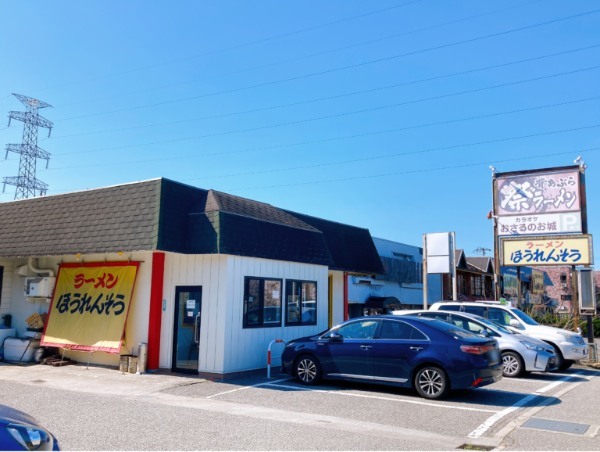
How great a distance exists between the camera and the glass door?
13453 mm

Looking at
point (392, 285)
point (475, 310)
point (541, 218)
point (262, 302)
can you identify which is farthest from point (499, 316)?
point (392, 285)

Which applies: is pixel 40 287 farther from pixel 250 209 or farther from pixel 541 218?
pixel 541 218

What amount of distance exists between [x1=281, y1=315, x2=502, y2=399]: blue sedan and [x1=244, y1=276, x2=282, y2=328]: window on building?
176 cm

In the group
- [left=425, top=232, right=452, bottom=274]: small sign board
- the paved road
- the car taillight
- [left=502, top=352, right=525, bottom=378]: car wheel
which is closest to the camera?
the paved road

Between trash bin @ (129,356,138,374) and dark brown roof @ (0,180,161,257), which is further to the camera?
trash bin @ (129,356,138,374)

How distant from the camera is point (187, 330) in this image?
44.7 feet

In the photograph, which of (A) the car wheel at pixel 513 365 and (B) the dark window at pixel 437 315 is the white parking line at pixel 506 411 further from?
(B) the dark window at pixel 437 315

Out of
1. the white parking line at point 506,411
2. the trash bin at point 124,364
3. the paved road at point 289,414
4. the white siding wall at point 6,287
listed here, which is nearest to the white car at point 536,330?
the white parking line at point 506,411

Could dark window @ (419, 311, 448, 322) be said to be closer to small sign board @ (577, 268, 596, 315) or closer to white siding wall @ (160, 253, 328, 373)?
white siding wall @ (160, 253, 328, 373)

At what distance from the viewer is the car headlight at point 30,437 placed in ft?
13.8

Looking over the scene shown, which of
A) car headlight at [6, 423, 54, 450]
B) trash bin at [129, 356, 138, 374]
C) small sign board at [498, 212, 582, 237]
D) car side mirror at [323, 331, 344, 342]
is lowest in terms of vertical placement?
trash bin at [129, 356, 138, 374]

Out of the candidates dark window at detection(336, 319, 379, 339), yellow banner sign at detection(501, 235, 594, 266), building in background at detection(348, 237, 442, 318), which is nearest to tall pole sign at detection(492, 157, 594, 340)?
yellow banner sign at detection(501, 235, 594, 266)

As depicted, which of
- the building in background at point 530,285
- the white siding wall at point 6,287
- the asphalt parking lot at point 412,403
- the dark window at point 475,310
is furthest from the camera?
the building in background at point 530,285

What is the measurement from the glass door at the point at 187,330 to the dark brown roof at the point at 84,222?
1905mm
